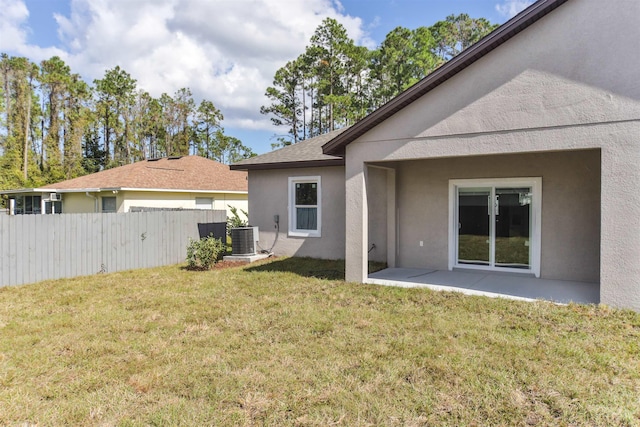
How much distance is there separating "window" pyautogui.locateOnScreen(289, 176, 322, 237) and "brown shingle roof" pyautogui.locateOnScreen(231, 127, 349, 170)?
55 cm

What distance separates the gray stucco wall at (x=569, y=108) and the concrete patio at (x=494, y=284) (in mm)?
1036

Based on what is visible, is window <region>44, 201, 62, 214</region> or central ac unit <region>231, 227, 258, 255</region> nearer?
central ac unit <region>231, 227, 258, 255</region>

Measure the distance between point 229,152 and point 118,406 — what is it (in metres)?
46.0

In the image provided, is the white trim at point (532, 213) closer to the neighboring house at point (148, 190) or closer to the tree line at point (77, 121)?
the neighboring house at point (148, 190)

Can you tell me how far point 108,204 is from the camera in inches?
697

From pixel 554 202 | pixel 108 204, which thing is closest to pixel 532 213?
pixel 554 202

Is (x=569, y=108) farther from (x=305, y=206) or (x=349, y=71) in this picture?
(x=349, y=71)

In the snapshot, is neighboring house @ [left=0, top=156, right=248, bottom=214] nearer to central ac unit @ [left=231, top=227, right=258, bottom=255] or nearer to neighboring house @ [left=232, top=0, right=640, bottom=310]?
central ac unit @ [left=231, top=227, right=258, bottom=255]

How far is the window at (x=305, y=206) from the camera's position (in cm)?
1145

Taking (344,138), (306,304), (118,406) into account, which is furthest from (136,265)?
(118,406)

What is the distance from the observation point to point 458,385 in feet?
12.0

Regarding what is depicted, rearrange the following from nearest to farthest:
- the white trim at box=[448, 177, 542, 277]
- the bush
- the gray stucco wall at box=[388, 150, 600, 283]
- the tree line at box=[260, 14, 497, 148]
→ 1. the gray stucco wall at box=[388, 150, 600, 283]
2. the white trim at box=[448, 177, 542, 277]
3. the bush
4. the tree line at box=[260, 14, 497, 148]

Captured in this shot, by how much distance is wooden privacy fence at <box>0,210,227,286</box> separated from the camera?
8164 millimetres

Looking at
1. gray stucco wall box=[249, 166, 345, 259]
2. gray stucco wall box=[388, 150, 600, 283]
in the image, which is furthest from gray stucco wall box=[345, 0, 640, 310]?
gray stucco wall box=[249, 166, 345, 259]
